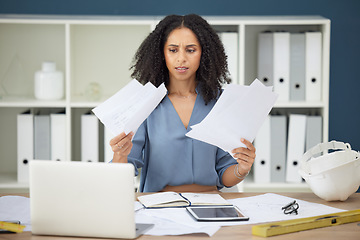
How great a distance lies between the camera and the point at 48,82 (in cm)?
294

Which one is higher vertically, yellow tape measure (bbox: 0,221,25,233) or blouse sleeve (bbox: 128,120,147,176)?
blouse sleeve (bbox: 128,120,147,176)

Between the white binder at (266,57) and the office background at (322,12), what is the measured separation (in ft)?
1.16

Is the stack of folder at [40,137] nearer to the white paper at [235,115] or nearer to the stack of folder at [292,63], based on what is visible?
the stack of folder at [292,63]

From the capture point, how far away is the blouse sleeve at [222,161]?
2.10 metres

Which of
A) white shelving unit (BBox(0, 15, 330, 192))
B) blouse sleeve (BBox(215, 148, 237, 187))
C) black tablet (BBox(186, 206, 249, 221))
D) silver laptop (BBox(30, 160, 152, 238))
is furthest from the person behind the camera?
white shelving unit (BBox(0, 15, 330, 192))

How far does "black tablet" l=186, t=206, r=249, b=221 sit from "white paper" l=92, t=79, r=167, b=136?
333mm

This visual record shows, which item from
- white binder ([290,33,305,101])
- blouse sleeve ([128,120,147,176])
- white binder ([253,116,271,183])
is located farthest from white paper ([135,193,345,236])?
white binder ([290,33,305,101])

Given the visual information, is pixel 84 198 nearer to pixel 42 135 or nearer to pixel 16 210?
pixel 16 210

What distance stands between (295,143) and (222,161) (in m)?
0.96

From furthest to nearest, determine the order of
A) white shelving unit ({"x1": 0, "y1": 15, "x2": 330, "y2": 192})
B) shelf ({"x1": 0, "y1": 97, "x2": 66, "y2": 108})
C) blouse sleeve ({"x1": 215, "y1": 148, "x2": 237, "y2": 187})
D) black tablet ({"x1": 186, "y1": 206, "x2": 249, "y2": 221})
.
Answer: white shelving unit ({"x1": 0, "y1": 15, "x2": 330, "y2": 192}), shelf ({"x1": 0, "y1": 97, "x2": 66, "y2": 108}), blouse sleeve ({"x1": 215, "y1": 148, "x2": 237, "y2": 187}), black tablet ({"x1": 186, "y1": 206, "x2": 249, "y2": 221})

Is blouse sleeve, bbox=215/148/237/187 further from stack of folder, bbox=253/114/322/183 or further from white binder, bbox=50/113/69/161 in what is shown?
white binder, bbox=50/113/69/161

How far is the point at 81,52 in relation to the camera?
124 inches

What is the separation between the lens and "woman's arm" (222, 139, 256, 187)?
1747mm

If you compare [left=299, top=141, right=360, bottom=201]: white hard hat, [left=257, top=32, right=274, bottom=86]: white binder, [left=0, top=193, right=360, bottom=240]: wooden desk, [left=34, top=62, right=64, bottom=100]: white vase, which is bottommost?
[left=0, top=193, right=360, bottom=240]: wooden desk
